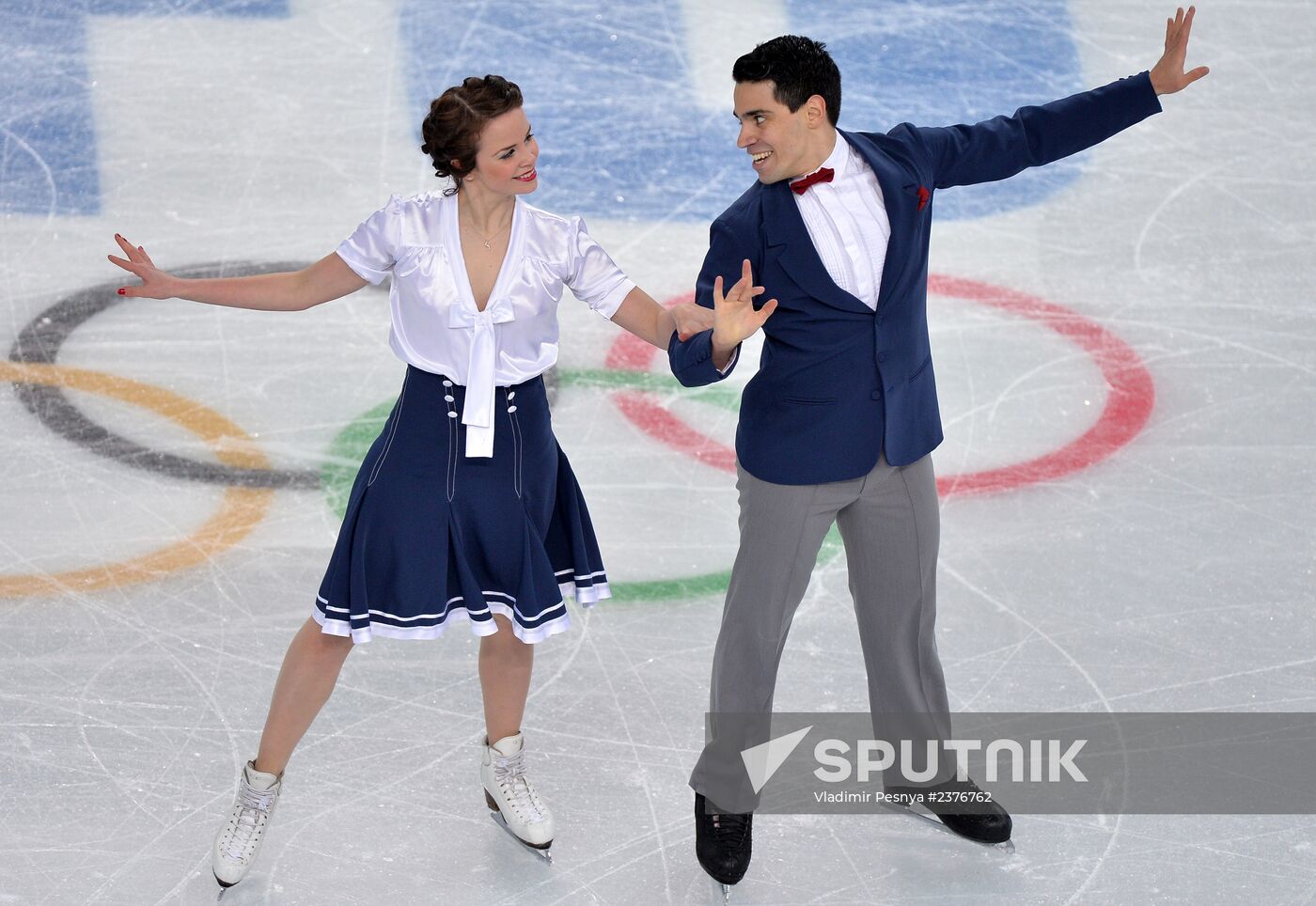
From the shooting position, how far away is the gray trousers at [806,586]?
3436 millimetres

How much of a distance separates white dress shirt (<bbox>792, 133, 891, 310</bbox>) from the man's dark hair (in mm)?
146

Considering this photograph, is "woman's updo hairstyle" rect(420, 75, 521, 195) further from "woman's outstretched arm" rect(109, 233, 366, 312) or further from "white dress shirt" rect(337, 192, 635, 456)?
"woman's outstretched arm" rect(109, 233, 366, 312)

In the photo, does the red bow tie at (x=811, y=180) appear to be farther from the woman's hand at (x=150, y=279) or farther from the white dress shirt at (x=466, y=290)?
the woman's hand at (x=150, y=279)

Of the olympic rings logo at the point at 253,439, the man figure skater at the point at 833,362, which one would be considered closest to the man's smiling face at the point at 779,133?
the man figure skater at the point at 833,362

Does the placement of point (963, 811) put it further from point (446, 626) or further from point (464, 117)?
point (464, 117)

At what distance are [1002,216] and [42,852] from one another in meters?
4.61

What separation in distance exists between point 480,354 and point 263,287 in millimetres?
490

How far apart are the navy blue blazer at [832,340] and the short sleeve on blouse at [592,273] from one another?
0.61 feet

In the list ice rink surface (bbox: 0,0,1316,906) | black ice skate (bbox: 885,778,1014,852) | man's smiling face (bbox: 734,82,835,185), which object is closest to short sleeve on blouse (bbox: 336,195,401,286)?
man's smiling face (bbox: 734,82,835,185)

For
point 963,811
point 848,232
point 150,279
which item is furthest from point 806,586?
point 150,279

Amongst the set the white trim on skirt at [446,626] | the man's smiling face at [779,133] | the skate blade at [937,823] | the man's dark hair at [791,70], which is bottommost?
the skate blade at [937,823]

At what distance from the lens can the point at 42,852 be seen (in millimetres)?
3512

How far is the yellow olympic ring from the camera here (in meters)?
4.50

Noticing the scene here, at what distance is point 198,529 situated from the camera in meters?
4.76
